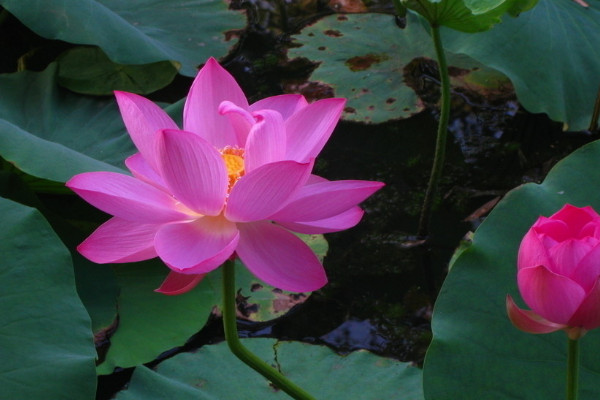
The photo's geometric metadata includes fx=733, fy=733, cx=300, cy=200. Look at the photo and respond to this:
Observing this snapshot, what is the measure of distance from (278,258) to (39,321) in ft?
1.35

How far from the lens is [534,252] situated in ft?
1.89

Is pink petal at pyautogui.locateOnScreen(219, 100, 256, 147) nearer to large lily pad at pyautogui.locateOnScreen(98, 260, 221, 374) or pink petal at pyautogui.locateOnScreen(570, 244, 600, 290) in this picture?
pink petal at pyautogui.locateOnScreen(570, 244, 600, 290)

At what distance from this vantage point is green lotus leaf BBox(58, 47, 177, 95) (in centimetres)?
192

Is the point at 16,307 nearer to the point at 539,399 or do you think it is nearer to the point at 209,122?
the point at 209,122

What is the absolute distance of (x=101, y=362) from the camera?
125 cm

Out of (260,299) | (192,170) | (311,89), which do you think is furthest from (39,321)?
(311,89)

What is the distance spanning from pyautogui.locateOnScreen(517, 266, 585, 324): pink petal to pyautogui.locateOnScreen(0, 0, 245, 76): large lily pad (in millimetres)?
1333

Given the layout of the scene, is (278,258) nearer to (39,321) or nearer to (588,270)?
(588,270)

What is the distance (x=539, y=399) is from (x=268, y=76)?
147cm

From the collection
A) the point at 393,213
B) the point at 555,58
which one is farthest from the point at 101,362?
the point at 555,58

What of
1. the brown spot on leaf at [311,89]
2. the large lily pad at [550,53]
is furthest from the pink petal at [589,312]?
the brown spot on leaf at [311,89]

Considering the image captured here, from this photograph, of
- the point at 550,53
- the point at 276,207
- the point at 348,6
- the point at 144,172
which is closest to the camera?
the point at 276,207

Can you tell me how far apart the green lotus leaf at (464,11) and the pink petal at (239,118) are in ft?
2.15


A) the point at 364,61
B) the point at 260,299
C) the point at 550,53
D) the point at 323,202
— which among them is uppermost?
the point at 323,202
